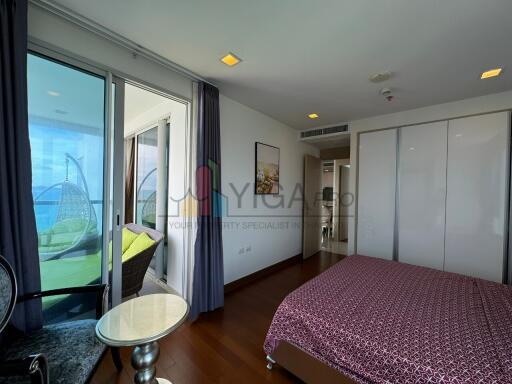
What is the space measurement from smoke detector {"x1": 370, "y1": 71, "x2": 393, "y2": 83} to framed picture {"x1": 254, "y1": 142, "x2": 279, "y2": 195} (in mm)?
1721

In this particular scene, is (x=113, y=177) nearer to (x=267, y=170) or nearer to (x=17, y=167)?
(x=17, y=167)

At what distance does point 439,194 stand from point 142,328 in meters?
3.78

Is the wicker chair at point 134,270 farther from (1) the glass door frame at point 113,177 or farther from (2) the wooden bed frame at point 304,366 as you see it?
(2) the wooden bed frame at point 304,366

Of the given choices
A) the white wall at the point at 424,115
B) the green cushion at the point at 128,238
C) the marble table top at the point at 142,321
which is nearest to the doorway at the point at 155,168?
the green cushion at the point at 128,238

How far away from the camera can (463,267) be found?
9.30 feet

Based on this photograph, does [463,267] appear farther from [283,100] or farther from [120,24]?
[120,24]

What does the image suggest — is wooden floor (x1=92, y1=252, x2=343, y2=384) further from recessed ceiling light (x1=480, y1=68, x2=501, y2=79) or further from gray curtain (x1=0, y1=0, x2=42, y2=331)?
recessed ceiling light (x1=480, y1=68, x2=501, y2=79)

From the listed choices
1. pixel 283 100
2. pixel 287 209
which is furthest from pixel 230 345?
pixel 283 100

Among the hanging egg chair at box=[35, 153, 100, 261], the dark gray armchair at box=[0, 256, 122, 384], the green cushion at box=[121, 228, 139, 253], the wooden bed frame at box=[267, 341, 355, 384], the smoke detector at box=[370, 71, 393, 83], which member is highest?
the smoke detector at box=[370, 71, 393, 83]

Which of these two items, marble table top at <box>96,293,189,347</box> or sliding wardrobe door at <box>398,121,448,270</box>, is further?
sliding wardrobe door at <box>398,121,448,270</box>

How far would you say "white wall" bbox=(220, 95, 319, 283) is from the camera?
298 cm

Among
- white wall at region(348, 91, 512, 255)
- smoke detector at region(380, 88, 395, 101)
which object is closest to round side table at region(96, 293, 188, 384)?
smoke detector at region(380, 88, 395, 101)

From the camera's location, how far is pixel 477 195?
9.08 feet

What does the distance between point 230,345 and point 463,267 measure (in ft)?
10.3
